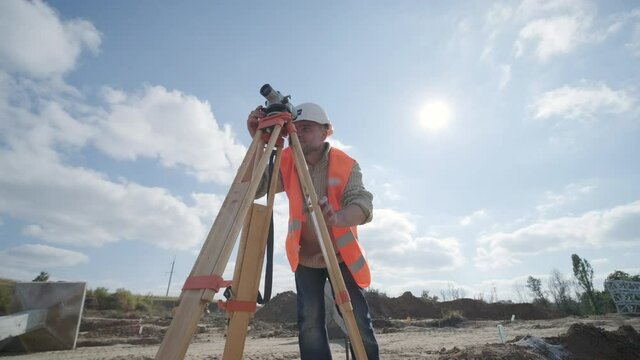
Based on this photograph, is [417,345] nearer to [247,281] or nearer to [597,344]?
[597,344]

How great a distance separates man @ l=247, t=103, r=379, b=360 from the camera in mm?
2277

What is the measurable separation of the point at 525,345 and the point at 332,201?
15.8ft

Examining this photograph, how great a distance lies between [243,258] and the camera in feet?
6.57

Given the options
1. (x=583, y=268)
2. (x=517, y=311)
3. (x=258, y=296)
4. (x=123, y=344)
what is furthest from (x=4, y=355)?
(x=583, y=268)

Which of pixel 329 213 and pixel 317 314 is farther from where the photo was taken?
pixel 317 314

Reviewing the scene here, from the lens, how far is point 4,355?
5.51m

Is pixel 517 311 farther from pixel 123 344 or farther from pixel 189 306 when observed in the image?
pixel 189 306

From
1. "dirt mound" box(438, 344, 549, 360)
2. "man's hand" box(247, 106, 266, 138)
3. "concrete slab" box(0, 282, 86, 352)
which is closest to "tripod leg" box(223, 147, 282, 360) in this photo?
"man's hand" box(247, 106, 266, 138)

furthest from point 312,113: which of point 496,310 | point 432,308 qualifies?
point 496,310

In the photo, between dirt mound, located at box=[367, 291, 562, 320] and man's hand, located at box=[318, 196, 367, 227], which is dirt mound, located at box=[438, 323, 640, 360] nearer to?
man's hand, located at box=[318, 196, 367, 227]

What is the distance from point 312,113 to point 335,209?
876 millimetres

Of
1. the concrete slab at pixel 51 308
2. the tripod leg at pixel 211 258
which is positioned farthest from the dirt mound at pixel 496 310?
the tripod leg at pixel 211 258

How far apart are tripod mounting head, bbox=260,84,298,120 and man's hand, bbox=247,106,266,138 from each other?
6 cm

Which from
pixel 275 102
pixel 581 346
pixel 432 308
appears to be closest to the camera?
pixel 275 102
